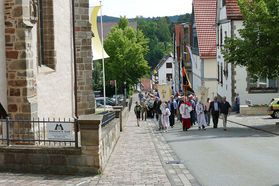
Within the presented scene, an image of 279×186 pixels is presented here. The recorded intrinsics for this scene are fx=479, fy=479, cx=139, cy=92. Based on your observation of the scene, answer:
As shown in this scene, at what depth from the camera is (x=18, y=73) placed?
13.3 m

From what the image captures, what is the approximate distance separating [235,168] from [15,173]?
5155mm

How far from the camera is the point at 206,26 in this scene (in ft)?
152

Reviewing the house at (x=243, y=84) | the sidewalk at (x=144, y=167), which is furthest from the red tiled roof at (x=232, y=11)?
the sidewalk at (x=144, y=167)

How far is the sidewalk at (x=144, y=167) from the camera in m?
10.1

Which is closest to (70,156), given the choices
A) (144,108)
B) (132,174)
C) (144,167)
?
(132,174)

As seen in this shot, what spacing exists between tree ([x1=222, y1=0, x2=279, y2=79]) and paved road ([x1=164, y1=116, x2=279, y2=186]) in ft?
10.1

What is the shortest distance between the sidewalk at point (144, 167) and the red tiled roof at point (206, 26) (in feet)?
92.9

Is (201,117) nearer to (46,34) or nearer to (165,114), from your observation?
(165,114)

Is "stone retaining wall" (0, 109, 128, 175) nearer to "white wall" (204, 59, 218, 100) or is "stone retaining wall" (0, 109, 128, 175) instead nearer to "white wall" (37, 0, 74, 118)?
"white wall" (37, 0, 74, 118)

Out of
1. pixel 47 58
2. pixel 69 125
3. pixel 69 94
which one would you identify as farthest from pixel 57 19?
pixel 69 125

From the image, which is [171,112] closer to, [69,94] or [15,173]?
[69,94]

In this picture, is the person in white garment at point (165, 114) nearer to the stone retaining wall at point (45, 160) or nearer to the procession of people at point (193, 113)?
the procession of people at point (193, 113)

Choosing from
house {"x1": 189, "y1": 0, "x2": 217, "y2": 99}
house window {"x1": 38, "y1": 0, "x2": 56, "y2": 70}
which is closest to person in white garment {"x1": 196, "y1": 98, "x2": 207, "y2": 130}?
house window {"x1": 38, "y1": 0, "x2": 56, "y2": 70}

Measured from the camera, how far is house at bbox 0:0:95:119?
13.1 metres
